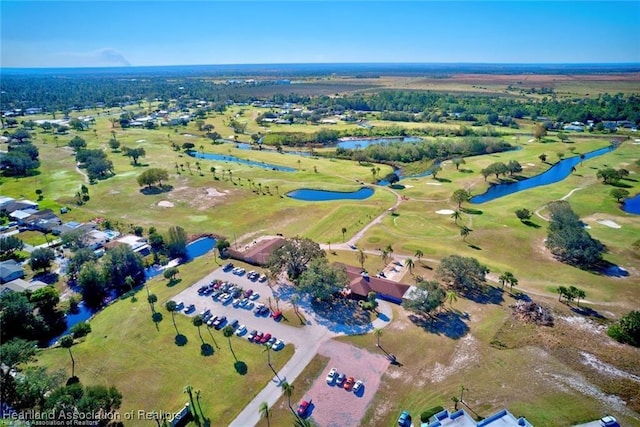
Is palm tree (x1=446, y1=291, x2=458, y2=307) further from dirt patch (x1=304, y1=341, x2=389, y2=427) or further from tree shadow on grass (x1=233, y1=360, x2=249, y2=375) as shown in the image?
tree shadow on grass (x1=233, y1=360, x2=249, y2=375)

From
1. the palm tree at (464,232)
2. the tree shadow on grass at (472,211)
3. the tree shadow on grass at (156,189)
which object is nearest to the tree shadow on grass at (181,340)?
the palm tree at (464,232)

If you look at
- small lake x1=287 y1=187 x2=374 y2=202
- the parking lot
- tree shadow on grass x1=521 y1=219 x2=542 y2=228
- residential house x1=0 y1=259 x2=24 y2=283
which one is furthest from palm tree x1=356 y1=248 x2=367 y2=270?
residential house x1=0 y1=259 x2=24 y2=283

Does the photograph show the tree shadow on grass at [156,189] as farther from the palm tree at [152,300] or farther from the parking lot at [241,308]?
the palm tree at [152,300]

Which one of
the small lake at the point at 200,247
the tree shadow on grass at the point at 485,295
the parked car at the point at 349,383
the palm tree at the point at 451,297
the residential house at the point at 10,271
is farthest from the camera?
the small lake at the point at 200,247

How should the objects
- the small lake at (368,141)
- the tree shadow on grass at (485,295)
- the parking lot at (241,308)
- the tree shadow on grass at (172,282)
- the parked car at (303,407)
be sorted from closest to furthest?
the parked car at (303,407) < the parking lot at (241,308) < the tree shadow on grass at (485,295) < the tree shadow on grass at (172,282) < the small lake at (368,141)

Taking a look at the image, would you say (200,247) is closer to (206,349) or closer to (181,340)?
(181,340)

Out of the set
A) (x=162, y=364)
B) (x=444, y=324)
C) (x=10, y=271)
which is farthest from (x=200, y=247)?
(x=444, y=324)
